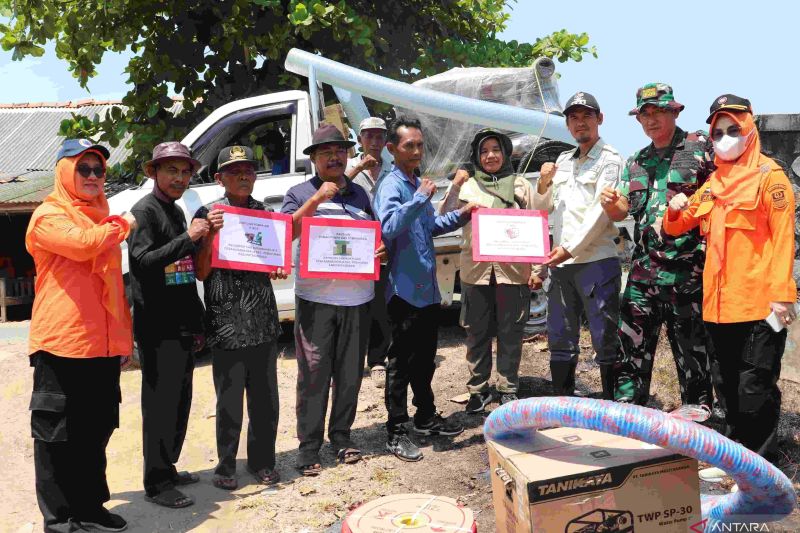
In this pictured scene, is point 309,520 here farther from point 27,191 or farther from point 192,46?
point 27,191

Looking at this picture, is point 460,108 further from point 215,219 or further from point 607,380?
point 215,219

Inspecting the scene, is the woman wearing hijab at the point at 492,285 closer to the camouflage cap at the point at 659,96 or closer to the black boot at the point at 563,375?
the black boot at the point at 563,375

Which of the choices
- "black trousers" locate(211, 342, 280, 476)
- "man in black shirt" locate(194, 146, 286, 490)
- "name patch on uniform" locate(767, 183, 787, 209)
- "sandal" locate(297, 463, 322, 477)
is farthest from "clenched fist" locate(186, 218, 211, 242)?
"name patch on uniform" locate(767, 183, 787, 209)

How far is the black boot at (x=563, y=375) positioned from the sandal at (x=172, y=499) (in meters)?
2.45

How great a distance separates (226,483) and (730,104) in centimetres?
350

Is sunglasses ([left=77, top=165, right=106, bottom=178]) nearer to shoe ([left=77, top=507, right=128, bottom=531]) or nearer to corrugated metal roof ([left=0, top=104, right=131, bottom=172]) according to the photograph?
shoe ([left=77, top=507, right=128, bottom=531])

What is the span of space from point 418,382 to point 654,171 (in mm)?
1980

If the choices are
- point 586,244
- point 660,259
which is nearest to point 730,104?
point 660,259

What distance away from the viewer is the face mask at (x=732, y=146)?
12.5ft

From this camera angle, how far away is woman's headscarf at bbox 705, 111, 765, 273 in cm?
376

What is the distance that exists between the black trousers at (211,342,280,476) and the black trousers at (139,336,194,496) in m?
0.21

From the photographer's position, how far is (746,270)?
3.76 meters

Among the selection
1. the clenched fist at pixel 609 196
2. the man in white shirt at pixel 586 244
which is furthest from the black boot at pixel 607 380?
the clenched fist at pixel 609 196

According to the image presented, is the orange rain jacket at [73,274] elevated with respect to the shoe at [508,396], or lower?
elevated
